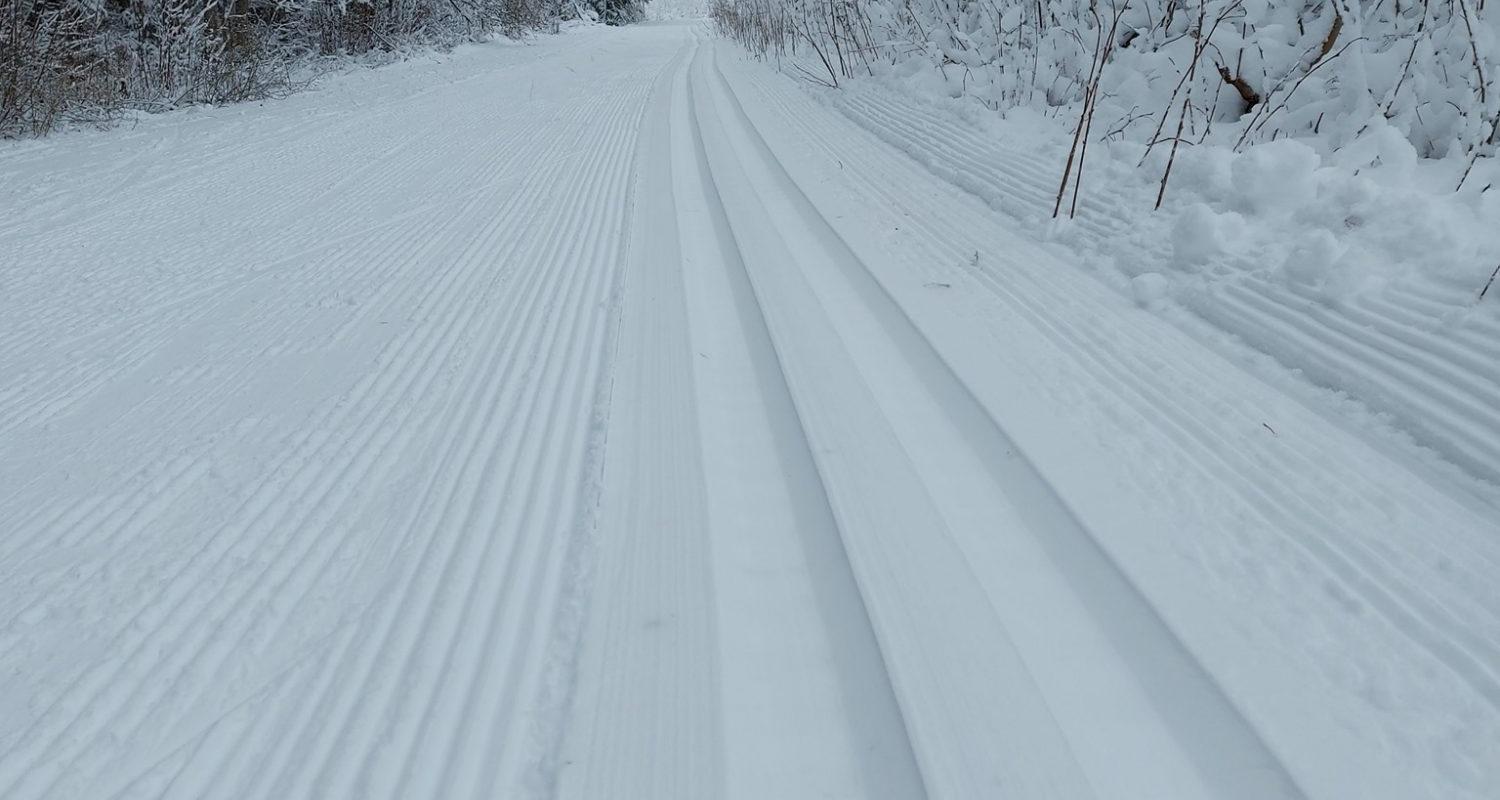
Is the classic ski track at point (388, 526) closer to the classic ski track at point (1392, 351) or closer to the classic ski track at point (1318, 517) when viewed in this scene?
the classic ski track at point (1318, 517)

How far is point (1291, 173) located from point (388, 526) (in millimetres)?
2550

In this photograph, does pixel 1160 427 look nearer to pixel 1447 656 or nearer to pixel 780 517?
pixel 1447 656

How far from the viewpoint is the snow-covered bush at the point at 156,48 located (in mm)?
4770

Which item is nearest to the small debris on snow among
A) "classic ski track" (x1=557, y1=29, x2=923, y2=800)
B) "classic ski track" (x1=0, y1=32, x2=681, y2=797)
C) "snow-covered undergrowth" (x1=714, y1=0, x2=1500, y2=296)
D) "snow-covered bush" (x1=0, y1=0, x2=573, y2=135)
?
"snow-covered undergrowth" (x1=714, y1=0, x2=1500, y2=296)

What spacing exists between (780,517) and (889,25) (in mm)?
7584

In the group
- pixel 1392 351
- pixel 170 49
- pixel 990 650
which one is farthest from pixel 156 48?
pixel 1392 351

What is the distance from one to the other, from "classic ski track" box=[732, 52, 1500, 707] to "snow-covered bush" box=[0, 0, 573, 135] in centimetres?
602

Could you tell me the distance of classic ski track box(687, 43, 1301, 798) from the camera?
864 millimetres

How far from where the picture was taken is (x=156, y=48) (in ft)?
21.4

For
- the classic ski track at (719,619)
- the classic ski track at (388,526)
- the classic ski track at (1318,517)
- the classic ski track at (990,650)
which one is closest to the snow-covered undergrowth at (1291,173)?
the classic ski track at (1318,517)

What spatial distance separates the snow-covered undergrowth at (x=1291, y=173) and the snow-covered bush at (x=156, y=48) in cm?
522

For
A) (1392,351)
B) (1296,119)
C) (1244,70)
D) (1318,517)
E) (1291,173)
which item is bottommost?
(1318,517)

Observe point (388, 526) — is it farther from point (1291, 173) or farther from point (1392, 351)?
point (1291, 173)

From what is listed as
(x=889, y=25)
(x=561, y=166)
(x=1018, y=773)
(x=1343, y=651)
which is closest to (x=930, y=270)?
(x=1343, y=651)
